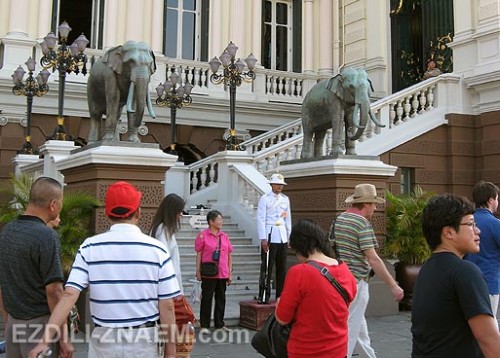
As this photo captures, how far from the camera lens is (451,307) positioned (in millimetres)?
3062

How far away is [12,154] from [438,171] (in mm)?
11100

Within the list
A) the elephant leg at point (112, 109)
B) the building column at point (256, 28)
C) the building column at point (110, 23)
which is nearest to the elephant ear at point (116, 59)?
the elephant leg at point (112, 109)

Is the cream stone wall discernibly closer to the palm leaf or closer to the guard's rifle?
the palm leaf

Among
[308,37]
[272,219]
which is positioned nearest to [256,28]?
[308,37]

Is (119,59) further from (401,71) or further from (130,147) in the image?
(401,71)

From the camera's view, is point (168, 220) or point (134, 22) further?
point (134, 22)

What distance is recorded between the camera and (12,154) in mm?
16844

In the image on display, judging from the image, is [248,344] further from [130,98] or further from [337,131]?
[337,131]

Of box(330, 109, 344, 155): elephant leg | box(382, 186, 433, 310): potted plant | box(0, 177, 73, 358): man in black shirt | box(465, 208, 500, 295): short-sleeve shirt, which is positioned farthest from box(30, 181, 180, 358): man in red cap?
box(382, 186, 433, 310): potted plant

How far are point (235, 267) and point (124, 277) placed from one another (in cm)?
808

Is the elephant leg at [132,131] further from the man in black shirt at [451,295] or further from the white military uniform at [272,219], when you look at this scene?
the man in black shirt at [451,295]

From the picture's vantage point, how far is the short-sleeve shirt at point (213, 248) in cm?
851

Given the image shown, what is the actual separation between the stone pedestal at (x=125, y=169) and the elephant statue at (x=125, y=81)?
0.32 metres

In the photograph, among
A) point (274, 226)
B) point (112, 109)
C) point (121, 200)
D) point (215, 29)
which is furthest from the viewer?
point (215, 29)
